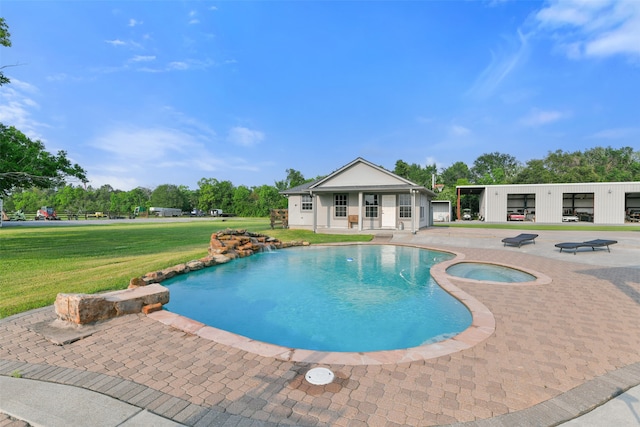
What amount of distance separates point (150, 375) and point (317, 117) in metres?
25.7

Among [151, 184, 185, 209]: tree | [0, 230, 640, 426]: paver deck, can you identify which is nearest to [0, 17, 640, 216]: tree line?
[151, 184, 185, 209]: tree

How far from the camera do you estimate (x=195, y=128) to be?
84.3 feet

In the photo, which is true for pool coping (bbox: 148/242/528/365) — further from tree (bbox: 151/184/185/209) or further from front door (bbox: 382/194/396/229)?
tree (bbox: 151/184/185/209)

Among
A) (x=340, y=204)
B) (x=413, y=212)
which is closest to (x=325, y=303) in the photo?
(x=413, y=212)

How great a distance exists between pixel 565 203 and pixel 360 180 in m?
30.7

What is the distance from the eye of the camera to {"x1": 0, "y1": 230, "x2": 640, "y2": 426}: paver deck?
224 centimetres

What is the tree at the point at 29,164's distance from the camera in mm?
12711

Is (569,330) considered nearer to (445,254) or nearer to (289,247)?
(445,254)

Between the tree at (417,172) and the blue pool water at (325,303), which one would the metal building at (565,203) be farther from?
the blue pool water at (325,303)

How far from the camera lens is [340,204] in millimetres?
19531

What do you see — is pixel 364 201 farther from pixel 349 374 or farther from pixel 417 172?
pixel 417 172

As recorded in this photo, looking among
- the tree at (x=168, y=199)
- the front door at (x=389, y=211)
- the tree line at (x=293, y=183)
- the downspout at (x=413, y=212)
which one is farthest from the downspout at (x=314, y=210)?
the tree at (x=168, y=199)

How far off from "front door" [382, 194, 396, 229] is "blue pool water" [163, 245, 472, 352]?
8782 millimetres

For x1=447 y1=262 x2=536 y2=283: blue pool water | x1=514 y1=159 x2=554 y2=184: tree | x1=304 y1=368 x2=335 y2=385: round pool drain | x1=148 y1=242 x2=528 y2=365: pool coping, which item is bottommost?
x1=447 y1=262 x2=536 y2=283: blue pool water
